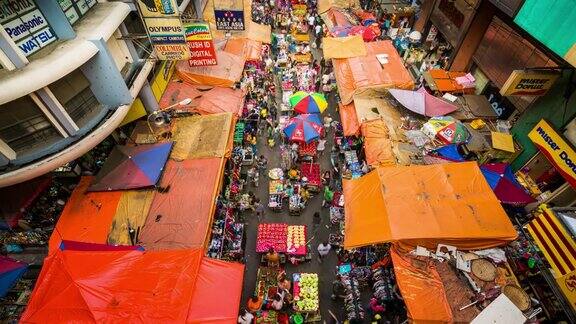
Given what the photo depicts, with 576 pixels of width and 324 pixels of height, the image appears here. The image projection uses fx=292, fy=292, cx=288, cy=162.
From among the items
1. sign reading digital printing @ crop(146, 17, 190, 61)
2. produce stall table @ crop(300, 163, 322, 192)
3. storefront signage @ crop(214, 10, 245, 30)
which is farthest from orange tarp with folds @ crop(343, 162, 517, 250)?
storefront signage @ crop(214, 10, 245, 30)

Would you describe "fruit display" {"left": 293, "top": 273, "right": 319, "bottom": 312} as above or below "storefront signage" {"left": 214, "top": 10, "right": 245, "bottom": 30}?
below

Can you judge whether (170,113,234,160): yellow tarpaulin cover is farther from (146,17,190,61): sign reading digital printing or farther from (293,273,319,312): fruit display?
(293,273,319,312): fruit display

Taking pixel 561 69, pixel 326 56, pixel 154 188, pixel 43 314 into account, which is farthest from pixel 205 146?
pixel 561 69

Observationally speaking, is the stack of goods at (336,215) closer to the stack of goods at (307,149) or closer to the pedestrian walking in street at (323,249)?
the pedestrian walking in street at (323,249)

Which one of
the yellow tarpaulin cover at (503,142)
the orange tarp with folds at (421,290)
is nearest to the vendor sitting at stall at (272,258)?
the orange tarp with folds at (421,290)

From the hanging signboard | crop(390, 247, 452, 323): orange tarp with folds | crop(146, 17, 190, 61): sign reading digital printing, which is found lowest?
crop(390, 247, 452, 323): orange tarp with folds

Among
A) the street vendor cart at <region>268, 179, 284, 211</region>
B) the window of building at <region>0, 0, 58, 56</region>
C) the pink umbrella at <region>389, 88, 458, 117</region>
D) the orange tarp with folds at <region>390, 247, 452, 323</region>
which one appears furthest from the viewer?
the pink umbrella at <region>389, 88, 458, 117</region>
